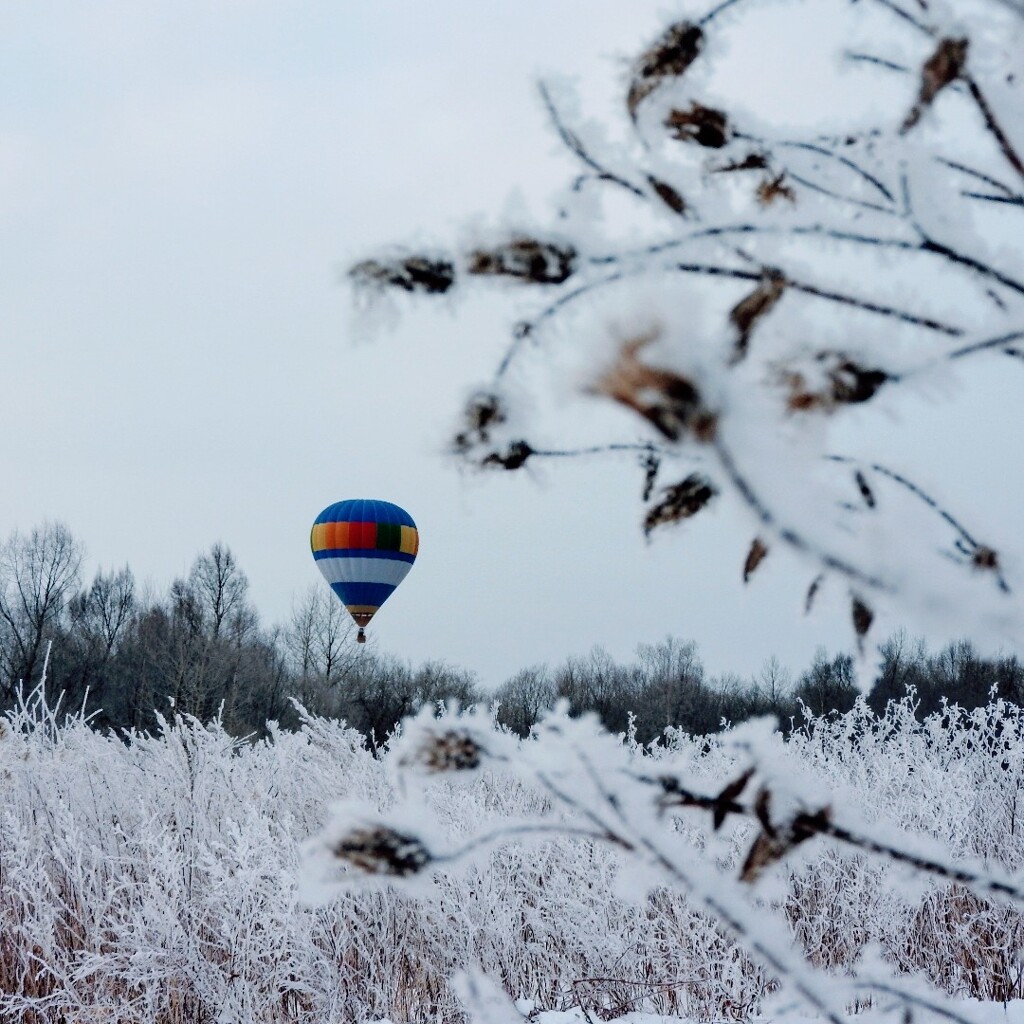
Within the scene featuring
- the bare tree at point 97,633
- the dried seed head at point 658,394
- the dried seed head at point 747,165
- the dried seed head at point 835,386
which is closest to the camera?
the dried seed head at point 658,394

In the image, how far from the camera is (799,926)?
4336mm

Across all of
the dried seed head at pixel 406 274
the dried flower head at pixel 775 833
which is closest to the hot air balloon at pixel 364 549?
the dried seed head at pixel 406 274

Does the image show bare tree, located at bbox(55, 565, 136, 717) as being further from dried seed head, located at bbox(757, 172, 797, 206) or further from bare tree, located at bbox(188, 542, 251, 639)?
dried seed head, located at bbox(757, 172, 797, 206)

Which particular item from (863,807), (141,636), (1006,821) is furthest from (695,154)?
(141,636)

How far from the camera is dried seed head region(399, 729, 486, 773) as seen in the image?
922 mm

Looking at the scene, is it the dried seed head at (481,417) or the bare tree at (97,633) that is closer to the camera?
the dried seed head at (481,417)

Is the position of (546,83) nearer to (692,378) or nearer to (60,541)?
(692,378)

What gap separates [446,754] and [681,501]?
13.1 inches

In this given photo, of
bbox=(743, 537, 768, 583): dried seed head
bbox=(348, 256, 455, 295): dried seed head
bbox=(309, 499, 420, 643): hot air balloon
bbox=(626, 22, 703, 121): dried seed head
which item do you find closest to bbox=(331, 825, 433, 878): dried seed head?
bbox=(743, 537, 768, 583): dried seed head

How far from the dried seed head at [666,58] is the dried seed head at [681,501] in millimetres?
385

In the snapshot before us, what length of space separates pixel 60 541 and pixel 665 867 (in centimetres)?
4105

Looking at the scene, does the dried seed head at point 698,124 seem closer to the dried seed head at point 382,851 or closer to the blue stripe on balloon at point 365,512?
the dried seed head at point 382,851

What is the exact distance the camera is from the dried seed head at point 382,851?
858 millimetres

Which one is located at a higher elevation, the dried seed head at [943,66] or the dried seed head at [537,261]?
the dried seed head at [943,66]
